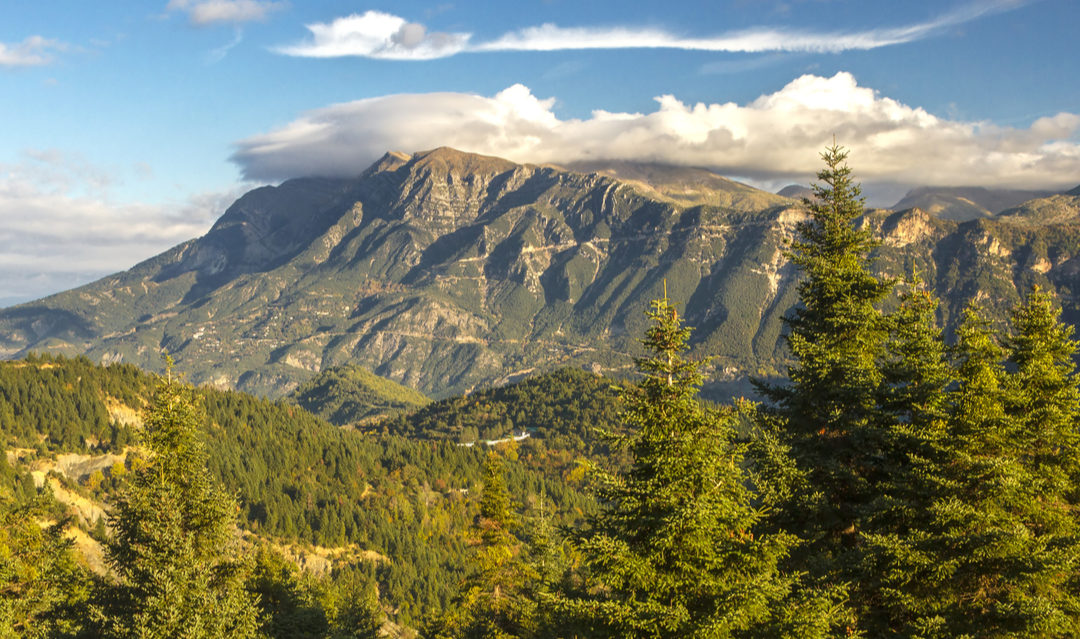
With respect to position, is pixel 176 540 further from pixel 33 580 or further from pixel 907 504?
pixel 907 504

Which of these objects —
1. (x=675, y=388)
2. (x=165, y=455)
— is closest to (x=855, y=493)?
(x=675, y=388)

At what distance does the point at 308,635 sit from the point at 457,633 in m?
14.3

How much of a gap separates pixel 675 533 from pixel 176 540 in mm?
30492

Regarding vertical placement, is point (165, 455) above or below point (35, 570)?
above

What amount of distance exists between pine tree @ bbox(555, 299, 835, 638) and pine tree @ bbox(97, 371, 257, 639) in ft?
77.6

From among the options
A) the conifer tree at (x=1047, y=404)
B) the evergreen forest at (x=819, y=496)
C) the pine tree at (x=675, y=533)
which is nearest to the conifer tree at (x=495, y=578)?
the evergreen forest at (x=819, y=496)

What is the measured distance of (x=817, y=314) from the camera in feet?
127

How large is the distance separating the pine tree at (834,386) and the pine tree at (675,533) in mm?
5958

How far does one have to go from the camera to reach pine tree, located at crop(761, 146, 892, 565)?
33.1m

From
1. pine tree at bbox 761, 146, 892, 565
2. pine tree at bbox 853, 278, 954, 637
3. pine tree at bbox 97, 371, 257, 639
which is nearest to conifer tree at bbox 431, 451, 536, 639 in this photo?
pine tree at bbox 97, 371, 257, 639

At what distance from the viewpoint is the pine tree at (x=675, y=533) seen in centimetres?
2544

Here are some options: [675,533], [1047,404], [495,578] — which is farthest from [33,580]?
[1047,404]

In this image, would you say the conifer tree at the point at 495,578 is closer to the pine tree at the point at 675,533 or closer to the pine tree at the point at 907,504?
the pine tree at the point at 675,533

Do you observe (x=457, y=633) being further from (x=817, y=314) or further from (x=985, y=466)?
(x=985, y=466)
